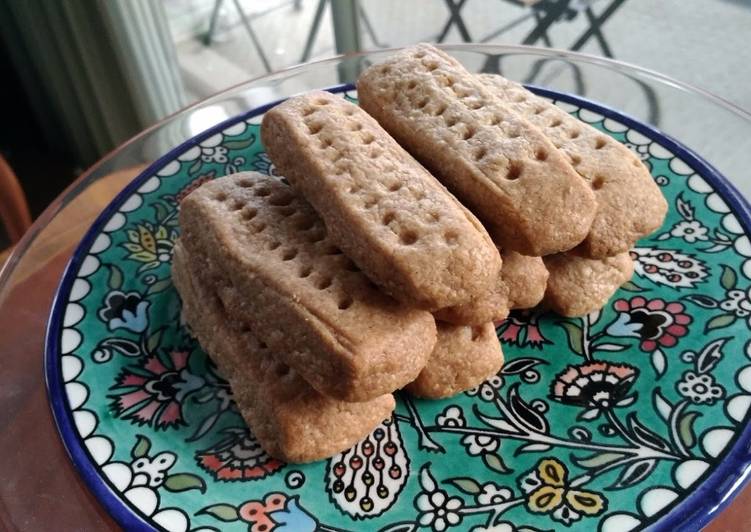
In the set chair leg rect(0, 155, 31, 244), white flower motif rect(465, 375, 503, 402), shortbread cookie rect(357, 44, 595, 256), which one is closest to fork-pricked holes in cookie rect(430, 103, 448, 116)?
shortbread cookie rect(357, 44, 595, 256)

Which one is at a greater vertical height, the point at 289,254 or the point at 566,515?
the point at 289,254

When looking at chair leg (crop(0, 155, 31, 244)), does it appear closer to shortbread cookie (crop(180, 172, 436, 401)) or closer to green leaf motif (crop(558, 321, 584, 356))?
shortbread cookie (crop(180, 172, 436, 401))

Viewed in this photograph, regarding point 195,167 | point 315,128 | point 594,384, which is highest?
point 315,128

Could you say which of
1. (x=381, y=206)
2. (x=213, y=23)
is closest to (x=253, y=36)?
(x=213, y=23)

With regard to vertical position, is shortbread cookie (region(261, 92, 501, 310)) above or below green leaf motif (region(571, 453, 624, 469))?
above

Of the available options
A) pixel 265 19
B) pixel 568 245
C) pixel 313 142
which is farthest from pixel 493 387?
pixel 265 19

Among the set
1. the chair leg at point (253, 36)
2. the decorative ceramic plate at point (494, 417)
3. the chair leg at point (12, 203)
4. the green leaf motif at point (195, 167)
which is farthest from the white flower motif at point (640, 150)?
the chair leg at point (253, 36)

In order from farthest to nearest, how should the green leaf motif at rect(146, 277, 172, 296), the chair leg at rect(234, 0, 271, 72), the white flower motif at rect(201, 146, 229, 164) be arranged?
the chair leg at rect(234, 0, 271, 72), the white flower motif at rect(201, 146, 229, 164), the green leaf motif at rect(146, 277, 172, 296)

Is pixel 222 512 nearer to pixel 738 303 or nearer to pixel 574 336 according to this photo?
pixel 574 336
